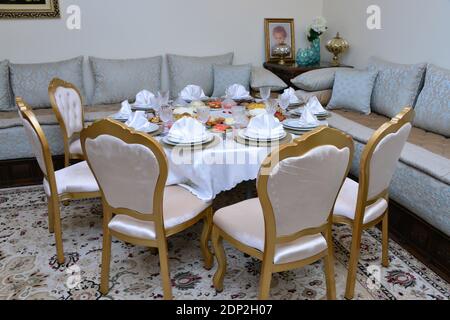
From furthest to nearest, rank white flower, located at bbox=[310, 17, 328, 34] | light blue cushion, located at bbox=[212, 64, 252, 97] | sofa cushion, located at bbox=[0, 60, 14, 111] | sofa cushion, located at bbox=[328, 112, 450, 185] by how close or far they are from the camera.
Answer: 1. white flower, located at bbox=[310, 17, 328, 34]
2. light blue cushion, located at bbox=[212, 64, 252, 97]
3. sofa cushion, located at bbox=[0, 60, 14, 111]
4. sofa cushion, located at bbox=[328, 112, 450, 185]

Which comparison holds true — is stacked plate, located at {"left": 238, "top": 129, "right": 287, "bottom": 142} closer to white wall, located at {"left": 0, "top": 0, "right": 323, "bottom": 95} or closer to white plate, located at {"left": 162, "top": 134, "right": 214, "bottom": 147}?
white plate, located at {"left": 162, "top": 134, "right": 214, "bottom": 147}

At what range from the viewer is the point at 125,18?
407 centimetres

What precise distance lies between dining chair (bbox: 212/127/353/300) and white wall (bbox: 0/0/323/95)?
293 centimetres

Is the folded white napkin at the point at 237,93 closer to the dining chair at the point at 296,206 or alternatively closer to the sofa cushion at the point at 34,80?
the dining chair at the point at 296,206

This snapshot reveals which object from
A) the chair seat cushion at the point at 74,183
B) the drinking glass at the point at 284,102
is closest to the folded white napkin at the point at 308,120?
the drinking glass at the point at 284,102

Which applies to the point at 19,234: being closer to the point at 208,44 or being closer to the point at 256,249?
the point at 256,249

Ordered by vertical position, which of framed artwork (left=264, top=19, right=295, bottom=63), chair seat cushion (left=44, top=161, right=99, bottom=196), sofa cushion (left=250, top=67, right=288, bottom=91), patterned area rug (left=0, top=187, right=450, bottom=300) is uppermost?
framed artwork (left=264, top=19, right=295, bottom=63)

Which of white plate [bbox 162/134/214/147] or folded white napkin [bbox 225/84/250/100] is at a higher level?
folded white napkin [bbox 225/84/250/100]

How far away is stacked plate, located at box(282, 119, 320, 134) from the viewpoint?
2.14m

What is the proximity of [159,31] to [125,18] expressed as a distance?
0.36 m

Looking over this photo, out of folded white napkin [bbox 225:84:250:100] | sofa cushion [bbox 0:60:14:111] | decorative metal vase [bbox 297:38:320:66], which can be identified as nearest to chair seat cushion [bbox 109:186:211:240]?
folded white napkin [bbox 225:84:250:100]

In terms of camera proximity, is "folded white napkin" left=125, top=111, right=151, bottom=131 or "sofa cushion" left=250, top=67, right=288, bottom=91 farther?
"sofa cushion" left=250, top=67, right=288, bottom=91
